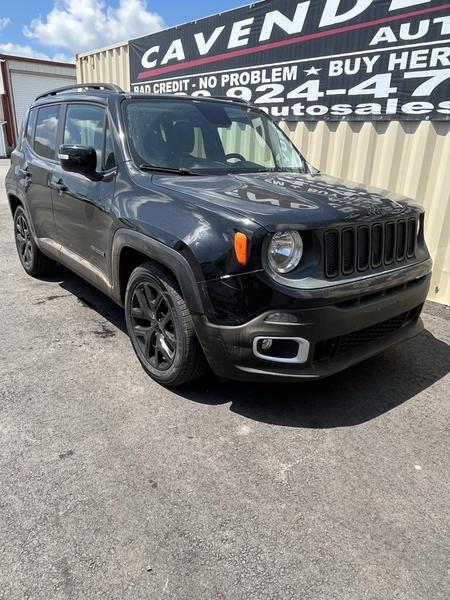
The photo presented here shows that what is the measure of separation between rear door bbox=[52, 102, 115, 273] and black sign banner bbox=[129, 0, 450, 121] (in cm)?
301

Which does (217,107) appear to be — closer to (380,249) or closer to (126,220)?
(126,220)

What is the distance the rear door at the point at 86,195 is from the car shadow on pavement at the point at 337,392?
104 cm

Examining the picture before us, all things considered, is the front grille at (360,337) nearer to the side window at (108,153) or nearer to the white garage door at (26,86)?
the side window at (108,153)

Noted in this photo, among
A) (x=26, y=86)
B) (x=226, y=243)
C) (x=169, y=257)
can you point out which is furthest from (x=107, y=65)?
(x=26, y=86)

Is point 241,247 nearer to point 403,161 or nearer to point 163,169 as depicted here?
point 163,169

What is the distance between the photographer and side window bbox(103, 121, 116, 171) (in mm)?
3351

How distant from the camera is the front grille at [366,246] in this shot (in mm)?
2541

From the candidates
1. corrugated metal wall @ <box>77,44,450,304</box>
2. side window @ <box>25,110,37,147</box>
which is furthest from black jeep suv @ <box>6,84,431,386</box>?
corrugated metal wall @ <box>77,44,450,304</box>

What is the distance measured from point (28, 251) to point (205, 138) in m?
2.80

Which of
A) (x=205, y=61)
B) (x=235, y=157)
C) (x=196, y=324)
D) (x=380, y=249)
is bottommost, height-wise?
(x=196, y=324)

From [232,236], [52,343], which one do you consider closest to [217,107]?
[232,236]

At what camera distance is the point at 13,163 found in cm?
535

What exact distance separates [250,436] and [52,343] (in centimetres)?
194

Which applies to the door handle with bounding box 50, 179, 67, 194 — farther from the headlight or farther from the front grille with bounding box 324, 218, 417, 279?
the front grille with bounding box 324, 218, 417, 279
